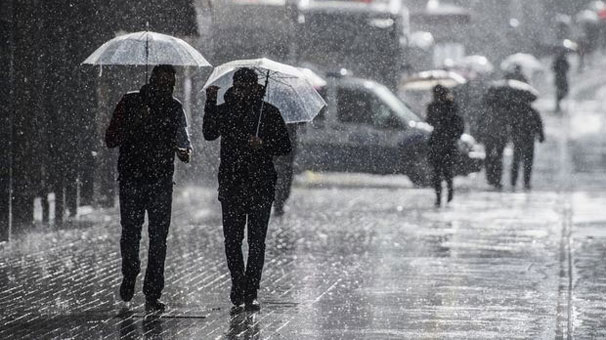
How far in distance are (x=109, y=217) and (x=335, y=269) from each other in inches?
242

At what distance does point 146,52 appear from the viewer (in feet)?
36.2

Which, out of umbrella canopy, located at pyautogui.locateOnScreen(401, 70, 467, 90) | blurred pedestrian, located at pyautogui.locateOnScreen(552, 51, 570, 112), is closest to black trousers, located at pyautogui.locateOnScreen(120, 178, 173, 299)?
umbrella canopy, located at pyautogui.locateOnScreen(401, 70, 467, 90)

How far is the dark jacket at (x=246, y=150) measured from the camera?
1056 cm

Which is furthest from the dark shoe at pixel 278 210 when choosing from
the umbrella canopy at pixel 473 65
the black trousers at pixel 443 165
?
the umbrella canopy at pixel 473 65

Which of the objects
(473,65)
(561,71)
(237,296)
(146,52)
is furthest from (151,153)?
(473,65)

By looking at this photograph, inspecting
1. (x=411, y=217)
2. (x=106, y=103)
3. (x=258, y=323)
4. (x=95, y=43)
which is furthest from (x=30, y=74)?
(x=258, y=323)

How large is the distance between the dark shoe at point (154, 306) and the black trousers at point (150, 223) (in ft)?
0.11

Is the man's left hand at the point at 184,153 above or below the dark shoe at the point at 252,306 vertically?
above

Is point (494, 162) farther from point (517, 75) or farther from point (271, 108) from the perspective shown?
point (271, 108)

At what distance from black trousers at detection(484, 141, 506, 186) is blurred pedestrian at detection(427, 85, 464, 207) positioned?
2859mm

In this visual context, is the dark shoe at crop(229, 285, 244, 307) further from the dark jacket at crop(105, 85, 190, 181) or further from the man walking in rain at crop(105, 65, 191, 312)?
the dark jacket at crop(105, 85, 190, 181)

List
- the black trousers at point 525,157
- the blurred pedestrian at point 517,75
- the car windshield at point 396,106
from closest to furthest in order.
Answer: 1. the black trousers at point 525,157
2. the car windshield at point 396,106
3. the blurred pedestrian at point 517,75

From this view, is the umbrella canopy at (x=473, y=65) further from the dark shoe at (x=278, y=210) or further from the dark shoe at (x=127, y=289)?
the dark shoe at (x=127, y=289)

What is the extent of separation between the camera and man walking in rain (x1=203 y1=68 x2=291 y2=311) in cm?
1056
